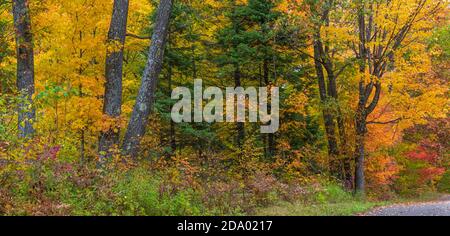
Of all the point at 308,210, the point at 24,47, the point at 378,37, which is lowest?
the point at 308,210

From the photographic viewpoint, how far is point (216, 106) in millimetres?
21797

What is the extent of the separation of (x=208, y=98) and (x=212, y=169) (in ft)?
34.5

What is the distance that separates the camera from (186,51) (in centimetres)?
2342

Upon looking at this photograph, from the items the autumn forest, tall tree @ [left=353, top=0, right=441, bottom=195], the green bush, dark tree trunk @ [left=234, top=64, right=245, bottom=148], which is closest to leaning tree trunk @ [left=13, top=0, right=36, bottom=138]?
the autumn forest

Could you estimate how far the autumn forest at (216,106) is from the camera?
907 centimetres

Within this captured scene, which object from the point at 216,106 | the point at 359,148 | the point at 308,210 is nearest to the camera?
the point at 308,210

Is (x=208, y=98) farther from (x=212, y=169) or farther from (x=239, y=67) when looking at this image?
(x=212, y=169)

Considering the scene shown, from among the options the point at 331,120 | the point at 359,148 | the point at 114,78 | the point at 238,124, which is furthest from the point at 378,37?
the point at 114,78

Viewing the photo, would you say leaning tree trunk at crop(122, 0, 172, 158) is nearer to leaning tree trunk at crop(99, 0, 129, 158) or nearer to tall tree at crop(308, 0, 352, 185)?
leaning tree trunk at crop(99, 0, 129, 158)

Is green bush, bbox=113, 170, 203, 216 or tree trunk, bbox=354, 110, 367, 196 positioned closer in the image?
green bush, bbox=113, 170, 203, 216

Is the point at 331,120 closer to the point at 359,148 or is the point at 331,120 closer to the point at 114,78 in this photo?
the point at 359,148

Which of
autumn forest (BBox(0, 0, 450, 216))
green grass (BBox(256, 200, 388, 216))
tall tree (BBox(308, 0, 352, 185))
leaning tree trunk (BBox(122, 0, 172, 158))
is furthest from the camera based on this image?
tall tree (BBox(308, 0, 352, 185))

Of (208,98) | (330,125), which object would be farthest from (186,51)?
(330,125)

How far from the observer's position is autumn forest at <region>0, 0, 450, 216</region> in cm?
907
